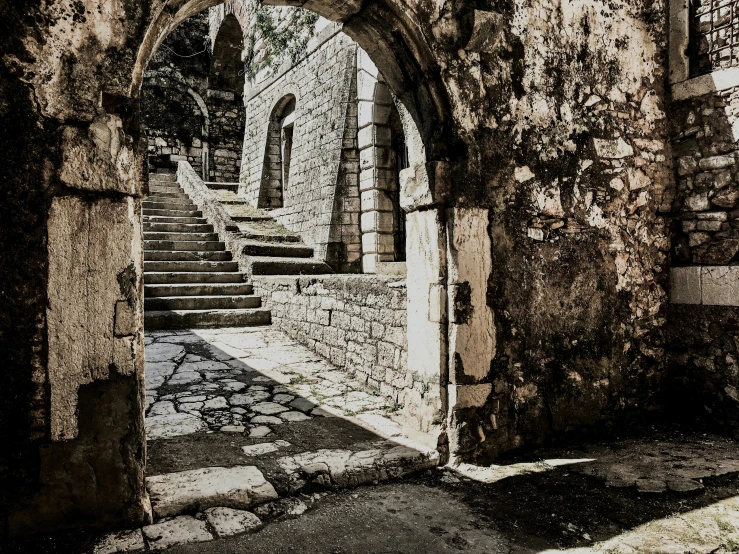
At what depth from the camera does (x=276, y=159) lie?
36.6 ft

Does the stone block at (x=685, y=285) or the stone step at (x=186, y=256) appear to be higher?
the stone step at (x=186, y=256)

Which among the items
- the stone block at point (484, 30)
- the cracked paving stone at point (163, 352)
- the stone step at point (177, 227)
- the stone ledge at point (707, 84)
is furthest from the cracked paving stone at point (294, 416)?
the stone step at point (177, 227)

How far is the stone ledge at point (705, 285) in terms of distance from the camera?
3742mm

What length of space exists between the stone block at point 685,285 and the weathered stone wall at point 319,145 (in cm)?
530

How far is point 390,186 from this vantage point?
803cm

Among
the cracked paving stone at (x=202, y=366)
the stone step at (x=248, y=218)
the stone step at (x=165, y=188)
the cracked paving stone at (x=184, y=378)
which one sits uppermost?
the stone step at (x=165, y=188)

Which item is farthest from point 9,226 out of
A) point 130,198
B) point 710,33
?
point 710,33

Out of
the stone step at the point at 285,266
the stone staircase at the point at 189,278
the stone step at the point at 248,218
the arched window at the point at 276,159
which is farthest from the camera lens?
the arched window at the point at 276,159

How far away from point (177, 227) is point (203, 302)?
2.56 meters

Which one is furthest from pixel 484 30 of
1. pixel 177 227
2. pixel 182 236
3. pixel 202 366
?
pixel 177 227

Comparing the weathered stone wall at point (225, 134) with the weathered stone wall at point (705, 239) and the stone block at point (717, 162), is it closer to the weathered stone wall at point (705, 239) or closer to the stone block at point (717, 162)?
the weathered stone wall at point (705, 239)

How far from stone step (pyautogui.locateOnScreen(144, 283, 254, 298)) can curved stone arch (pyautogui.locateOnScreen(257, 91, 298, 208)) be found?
380 cm

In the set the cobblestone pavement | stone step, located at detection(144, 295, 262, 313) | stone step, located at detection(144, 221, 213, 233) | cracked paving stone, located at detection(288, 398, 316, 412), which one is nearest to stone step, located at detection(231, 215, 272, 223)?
stone step, located at detection(144, 221, 213, 233)

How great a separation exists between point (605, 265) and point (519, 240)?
86 cm
